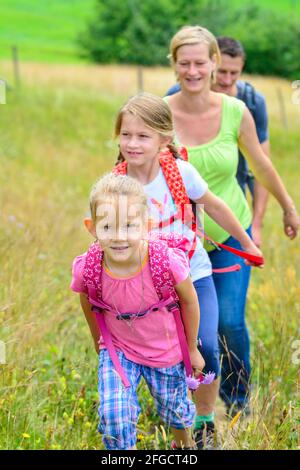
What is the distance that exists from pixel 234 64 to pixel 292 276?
68.9 inches

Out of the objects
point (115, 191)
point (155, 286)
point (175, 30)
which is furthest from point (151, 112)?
point (175, 30)

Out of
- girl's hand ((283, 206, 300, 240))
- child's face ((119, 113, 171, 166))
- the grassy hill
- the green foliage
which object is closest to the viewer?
child's face ((119, 113, 171, 166))

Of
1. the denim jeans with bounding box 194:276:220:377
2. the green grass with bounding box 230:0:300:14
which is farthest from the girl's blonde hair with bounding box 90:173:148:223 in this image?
the green grass with bounding box 230:0:300:14

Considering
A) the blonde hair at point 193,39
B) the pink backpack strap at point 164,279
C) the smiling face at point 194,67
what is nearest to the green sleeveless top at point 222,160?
the smiling face at point 194,67

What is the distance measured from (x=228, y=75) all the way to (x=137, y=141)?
5.54ft

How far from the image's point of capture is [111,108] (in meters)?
22.8

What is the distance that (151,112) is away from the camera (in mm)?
3639

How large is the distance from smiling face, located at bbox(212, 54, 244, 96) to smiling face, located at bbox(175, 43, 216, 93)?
2.61 ft

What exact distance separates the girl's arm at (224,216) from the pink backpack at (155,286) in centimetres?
44

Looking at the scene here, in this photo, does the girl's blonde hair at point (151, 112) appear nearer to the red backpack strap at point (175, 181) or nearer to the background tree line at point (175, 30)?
the red backpack strap at point (175, 181)

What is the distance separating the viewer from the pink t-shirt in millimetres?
3348

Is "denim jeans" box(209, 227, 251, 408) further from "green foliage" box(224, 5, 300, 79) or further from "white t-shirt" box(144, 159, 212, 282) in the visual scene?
"green foliage" box(224, 5, 300, 79)

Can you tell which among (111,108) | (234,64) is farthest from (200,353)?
(111,108)

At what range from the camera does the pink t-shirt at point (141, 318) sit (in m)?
3.35
